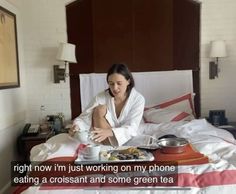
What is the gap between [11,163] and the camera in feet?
9.43

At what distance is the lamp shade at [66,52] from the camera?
3.04 metres

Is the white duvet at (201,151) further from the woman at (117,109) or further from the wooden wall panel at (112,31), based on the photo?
the wooden wall panel at (112,31)

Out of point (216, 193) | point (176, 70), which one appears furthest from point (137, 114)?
point (176, 70)

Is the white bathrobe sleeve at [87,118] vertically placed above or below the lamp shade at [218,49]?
below

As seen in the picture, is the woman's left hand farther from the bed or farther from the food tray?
the food tray

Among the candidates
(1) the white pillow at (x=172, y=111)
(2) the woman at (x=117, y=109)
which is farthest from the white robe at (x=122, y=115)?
(1) the white pillow at (x=172, y=111)

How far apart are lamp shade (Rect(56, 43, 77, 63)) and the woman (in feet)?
3.05

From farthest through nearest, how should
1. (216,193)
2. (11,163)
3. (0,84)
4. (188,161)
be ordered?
(11,163) → (0,84) → (188,161) → (216,193)

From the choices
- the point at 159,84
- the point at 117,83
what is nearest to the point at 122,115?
the point at 117,83

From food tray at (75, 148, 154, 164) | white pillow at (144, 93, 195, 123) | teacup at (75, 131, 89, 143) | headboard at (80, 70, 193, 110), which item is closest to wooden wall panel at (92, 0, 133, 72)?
headboard at (80, 70, 193, 110)

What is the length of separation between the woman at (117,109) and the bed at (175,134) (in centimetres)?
13

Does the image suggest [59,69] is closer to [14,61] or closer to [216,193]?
[14,61]

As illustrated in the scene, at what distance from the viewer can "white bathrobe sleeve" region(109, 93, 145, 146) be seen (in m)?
1.98

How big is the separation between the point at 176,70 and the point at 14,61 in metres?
1.78
